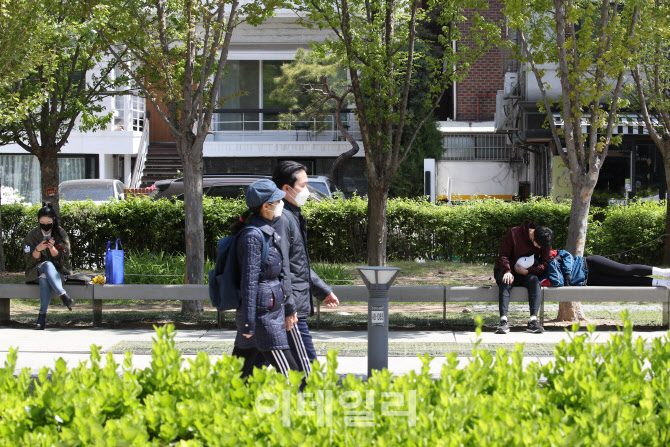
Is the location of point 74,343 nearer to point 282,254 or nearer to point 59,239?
point 59,239

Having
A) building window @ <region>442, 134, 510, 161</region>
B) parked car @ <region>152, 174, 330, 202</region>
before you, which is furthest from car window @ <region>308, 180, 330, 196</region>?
building window @ <region>442, 134, 510, 161</region>

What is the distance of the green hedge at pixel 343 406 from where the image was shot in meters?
3.05

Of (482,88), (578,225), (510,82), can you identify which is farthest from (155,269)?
(482,88)

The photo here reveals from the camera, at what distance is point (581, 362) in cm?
395

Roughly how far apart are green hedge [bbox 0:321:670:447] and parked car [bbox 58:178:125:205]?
18.4 metres

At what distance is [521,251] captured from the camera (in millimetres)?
9508

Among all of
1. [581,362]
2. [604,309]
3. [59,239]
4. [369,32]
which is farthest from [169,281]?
[581,362]

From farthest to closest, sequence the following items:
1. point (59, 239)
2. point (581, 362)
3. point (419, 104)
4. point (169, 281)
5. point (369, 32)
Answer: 1. point (419, 104)
2. point (169, 281)
3. point (369, 32)
4. point (59, 239)
5. point (581, 362)

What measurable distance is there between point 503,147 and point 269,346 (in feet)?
72.9

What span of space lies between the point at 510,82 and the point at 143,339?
15.7 m

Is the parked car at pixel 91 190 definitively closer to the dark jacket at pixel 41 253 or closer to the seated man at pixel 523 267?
the dark jacket at pixel 41 253

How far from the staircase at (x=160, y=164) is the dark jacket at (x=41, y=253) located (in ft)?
51.9

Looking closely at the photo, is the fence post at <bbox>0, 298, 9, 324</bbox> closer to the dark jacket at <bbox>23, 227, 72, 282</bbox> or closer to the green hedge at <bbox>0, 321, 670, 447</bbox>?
the dark jacket at <bbox>23, 227, 72, 282</bbox>

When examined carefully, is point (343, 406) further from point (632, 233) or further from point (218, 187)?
point (218, 187)
